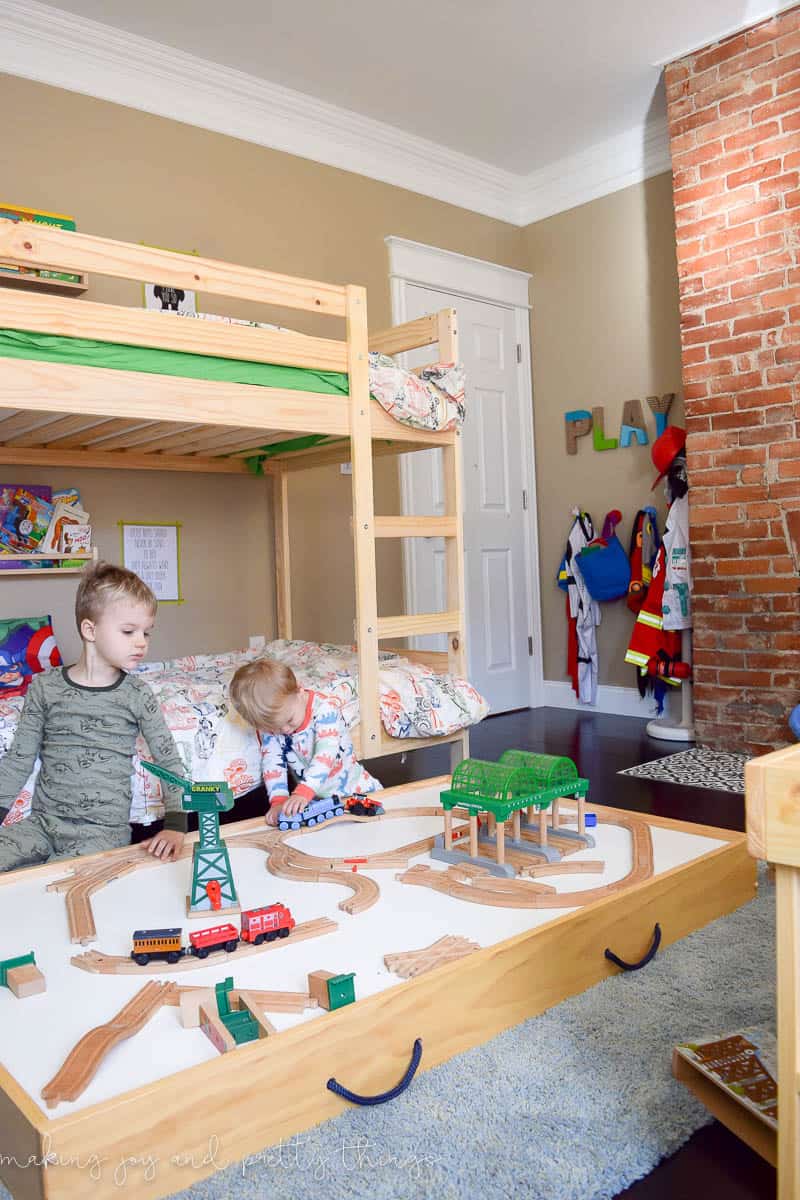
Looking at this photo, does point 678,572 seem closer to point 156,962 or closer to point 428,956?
point 428,956

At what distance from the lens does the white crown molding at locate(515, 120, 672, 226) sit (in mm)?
4262

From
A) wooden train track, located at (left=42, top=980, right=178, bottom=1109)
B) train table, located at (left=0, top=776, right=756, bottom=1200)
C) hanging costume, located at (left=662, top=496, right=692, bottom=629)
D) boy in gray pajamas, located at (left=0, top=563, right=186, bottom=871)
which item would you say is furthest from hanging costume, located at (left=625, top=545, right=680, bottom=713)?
wooden train track, located at (left=42, top=980, right=178, bottom=1109)

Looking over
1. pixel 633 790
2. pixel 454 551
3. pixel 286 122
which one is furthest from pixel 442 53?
pixel 633 790

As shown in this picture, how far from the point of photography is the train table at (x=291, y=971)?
3.35ft

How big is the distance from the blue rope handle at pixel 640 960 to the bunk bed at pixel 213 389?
3.83 ft

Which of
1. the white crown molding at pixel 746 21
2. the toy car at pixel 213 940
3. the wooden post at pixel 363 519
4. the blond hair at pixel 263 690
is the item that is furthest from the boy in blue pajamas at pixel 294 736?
the white crown molding at pixel 746 21

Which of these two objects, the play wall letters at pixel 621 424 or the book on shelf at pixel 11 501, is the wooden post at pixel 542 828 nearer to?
the book on shelf at pixel 11 501

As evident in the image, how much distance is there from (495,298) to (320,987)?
416cm

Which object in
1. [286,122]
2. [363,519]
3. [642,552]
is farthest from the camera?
[642,552]

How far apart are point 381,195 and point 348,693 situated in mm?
2726

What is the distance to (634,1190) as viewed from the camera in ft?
3.51

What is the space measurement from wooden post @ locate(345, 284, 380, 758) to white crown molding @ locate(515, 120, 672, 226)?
7.75 ft

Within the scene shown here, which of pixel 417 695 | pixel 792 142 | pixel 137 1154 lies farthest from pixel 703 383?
pixel 137 1154

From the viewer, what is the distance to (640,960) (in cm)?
158
